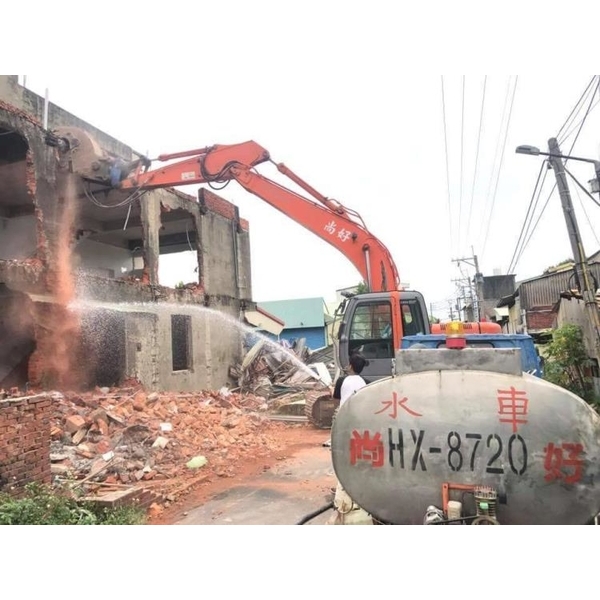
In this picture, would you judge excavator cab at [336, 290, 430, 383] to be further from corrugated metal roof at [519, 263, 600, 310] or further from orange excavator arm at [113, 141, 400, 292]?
corrugated metal roof at [519, 263, 600, 310]

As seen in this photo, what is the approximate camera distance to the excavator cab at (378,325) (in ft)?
21.2

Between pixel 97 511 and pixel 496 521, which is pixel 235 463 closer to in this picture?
pixel 97 511

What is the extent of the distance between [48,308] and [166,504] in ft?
17.1

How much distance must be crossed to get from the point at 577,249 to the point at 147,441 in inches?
335

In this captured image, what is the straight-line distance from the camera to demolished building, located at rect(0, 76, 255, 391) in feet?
29.2

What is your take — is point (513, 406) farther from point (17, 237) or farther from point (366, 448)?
point (17, 237)

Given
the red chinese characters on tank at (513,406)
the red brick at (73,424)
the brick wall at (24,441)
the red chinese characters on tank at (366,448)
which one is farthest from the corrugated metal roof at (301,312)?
the red chinese characters on tank at (513,406)

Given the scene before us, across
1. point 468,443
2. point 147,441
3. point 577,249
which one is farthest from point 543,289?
point 468,443

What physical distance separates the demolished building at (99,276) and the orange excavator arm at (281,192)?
1.28m

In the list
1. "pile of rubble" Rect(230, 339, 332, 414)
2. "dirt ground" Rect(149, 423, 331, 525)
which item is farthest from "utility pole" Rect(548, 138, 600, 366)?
"pile of rubble" Rect(230, 339, 332, 414)

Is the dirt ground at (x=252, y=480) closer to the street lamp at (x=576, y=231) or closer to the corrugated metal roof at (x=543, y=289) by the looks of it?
the street lamp at (x=576, y=231)

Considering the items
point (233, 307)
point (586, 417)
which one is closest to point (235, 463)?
point (586, 417)

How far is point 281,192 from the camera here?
8344 mm

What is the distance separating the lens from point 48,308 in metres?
8.95
